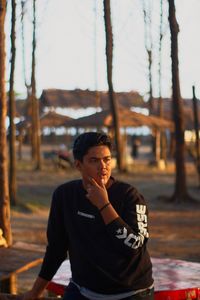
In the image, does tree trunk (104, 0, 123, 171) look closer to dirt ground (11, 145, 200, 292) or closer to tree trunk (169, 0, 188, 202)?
dirt ground (11, 145, 200, 292)

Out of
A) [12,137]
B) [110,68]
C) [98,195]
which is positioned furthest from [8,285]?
[110,68]

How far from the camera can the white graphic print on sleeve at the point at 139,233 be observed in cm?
243

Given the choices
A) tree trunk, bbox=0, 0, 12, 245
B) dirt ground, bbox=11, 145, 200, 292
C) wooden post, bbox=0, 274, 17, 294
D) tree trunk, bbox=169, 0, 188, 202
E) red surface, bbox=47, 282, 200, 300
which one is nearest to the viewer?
red surface, bbox=47, 282, 200, 300

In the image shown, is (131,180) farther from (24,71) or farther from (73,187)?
(73,187)

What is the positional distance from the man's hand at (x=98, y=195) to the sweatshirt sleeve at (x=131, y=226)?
9 centimetres

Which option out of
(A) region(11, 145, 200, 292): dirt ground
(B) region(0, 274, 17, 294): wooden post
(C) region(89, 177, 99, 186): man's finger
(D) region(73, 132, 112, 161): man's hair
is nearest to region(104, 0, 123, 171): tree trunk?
(A) region(11, 145, 200, 292): dirt ground

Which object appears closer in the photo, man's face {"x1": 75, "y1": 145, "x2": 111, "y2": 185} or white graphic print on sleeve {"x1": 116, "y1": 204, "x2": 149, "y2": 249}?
white graphic print on sleeve {"x1": 116, "y1": 204, "x2": 149, "y2": 249}

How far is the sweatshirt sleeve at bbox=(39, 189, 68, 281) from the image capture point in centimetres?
281

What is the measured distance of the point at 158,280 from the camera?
13.1 ft

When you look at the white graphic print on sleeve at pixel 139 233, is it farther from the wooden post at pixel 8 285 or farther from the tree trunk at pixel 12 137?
the tree trunk at pixel 12 137

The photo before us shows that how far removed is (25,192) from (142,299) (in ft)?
47.6

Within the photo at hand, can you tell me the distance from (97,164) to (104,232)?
27 cm

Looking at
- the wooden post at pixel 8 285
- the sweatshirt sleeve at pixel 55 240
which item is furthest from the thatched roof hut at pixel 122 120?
the sweatshirt sleeve at pixel 55 240

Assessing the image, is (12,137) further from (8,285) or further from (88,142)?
(88,142)
